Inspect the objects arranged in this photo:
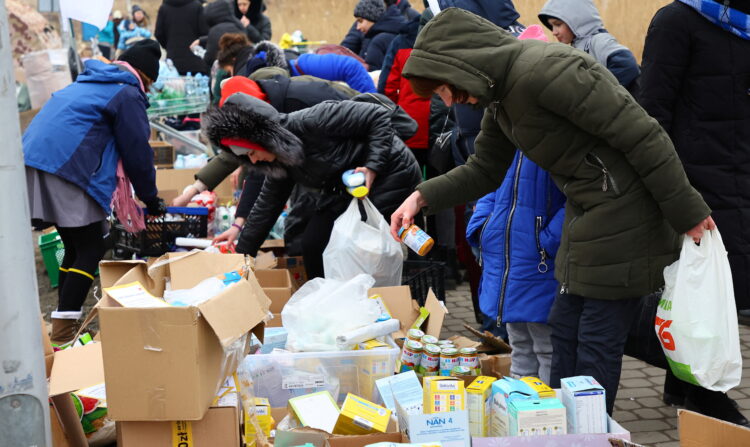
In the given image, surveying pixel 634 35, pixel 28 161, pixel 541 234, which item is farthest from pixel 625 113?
pixel 634 35

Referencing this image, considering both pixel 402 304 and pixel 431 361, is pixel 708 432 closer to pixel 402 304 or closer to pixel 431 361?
pixel 431 361

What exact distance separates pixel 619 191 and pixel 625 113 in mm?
268

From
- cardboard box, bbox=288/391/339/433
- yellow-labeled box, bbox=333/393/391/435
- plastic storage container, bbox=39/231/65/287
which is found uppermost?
yellow-labeled box, bbox=333/393/391/435

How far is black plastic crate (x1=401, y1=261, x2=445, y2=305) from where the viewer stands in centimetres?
499

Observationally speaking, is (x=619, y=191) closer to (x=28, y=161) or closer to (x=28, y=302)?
(x=28, y=302)

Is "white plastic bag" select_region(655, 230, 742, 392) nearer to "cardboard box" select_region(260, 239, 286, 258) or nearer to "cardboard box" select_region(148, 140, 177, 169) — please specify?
"cardboard box" select_region(260, 239, 286, 258)

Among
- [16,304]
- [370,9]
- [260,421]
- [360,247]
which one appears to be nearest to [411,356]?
[260,421]

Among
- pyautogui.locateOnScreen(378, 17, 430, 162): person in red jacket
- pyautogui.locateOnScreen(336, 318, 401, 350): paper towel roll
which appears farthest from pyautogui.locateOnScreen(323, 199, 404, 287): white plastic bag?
pyautogui.locateOnScreen(378, 17, 430, 162): person in red jacket

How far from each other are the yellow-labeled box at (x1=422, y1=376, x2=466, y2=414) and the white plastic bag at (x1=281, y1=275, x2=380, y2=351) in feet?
3.16

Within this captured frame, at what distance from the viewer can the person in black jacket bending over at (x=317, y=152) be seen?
4.27m

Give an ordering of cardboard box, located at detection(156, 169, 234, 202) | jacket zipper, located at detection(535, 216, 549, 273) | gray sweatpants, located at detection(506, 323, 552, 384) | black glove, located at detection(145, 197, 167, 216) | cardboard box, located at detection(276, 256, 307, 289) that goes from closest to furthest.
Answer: jacket zipper, located at detection(535, 216, 549, 273), gray sweatpants, located at detection(506, 323, 552, 384), black glove, located at detection(145, 197, 167, 216), cardboard box, located at detection(276, 256, 307, 289), cardboard box, located at detection(156, 169, 234, 202)

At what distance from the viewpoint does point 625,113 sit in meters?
2.70

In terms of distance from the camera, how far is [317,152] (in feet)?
14.8

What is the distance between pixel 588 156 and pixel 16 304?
5.89 ft
